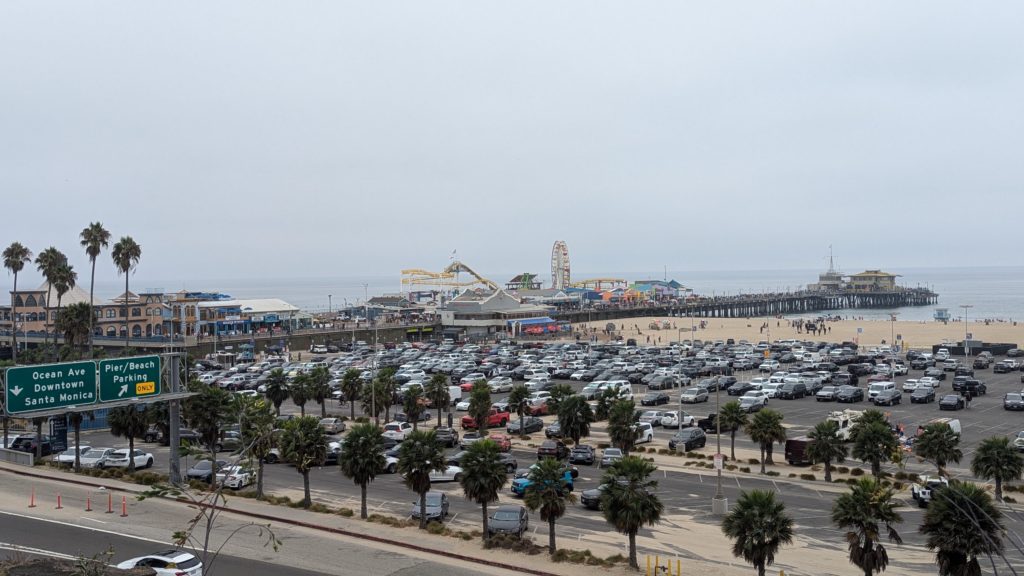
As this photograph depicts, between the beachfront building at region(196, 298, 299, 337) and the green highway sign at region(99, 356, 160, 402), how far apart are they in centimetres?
6502

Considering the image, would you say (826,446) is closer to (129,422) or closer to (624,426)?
(624,426)

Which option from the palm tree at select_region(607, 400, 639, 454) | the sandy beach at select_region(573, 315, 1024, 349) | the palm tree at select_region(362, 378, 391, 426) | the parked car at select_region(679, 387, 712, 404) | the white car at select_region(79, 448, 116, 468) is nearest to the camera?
the palm tree at select_region(607, 400, 639, 454)

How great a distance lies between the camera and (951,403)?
168ft

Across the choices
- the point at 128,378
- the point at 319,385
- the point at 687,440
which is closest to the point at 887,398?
the point at 687,440

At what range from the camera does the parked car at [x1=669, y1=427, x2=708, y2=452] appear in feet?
135

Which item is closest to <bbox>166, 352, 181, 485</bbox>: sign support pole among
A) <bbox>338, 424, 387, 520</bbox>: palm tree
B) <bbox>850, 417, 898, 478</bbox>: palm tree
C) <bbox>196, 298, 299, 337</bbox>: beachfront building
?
<bbox>338, 424, 387, 520</bbox>: palm tree

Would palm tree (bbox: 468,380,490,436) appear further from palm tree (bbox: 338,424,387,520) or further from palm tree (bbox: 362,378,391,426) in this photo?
palm tree (bbox: 338,424,387,520)

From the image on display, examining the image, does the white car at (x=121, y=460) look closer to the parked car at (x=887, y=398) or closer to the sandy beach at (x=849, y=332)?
the parked car at (x=887, y=398)

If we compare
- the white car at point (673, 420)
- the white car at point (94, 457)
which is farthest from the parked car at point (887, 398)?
the white car at point (94, 457)

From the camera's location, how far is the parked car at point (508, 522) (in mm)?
24547

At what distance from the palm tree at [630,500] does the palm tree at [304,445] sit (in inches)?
436

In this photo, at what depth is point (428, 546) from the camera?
23906 mm

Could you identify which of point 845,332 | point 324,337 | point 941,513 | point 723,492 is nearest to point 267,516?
point 723,492

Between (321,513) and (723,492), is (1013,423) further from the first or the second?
(321,513)
